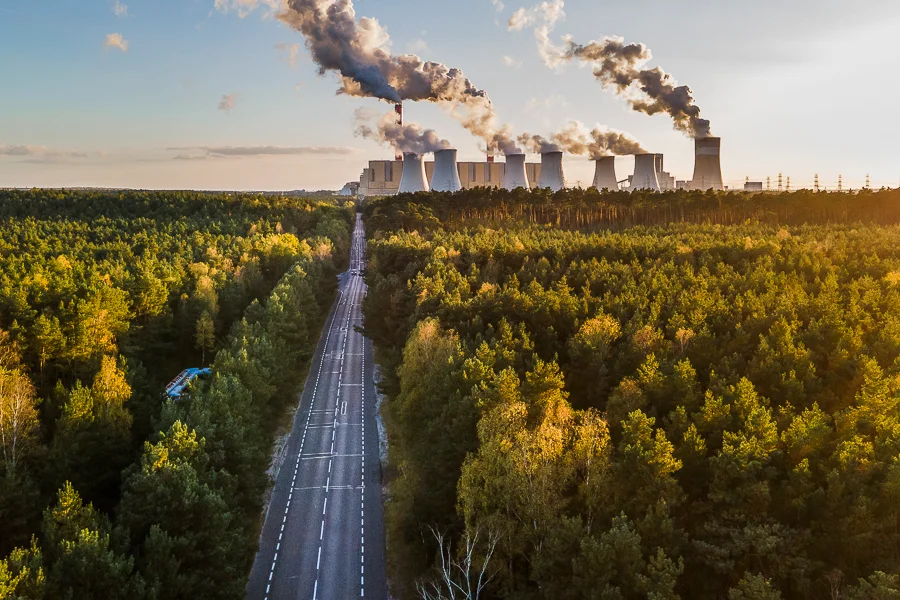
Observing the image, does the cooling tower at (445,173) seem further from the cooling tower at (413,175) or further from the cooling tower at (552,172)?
the cooling tower at (552,172)

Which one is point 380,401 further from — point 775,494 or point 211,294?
point 775,494

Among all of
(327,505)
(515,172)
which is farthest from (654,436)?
(515,172)

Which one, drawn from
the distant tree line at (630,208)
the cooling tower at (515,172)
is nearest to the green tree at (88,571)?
the distant tree line at (630,208)

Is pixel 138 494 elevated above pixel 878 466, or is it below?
below

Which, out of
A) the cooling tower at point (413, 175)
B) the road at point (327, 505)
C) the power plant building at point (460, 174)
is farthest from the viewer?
the power plant building at point (460, 174)

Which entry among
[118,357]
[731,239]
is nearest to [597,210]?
[731,239]

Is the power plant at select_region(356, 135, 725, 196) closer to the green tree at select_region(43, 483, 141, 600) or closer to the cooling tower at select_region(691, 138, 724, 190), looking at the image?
the cooling tower at select_region(691, 138, 724, 190)

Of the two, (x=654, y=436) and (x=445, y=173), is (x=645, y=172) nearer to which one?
(x=445, y=173)
